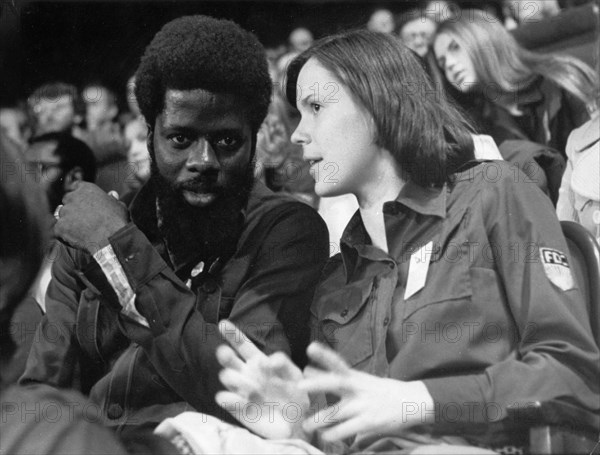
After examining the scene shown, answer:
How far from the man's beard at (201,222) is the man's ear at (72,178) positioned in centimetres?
26

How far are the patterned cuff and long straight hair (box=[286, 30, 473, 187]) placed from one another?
81cm

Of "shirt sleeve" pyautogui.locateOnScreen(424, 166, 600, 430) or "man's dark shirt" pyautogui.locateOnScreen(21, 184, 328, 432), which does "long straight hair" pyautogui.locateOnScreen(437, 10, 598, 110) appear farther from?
"man's dark shirt" pyautogui.locateOnScreen(21, 184, 328, 432)

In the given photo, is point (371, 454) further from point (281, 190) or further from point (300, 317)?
point (281, 190)

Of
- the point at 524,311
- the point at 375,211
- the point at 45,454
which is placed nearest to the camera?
the point at 45,454

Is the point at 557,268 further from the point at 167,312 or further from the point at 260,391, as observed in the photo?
the point at 167,312

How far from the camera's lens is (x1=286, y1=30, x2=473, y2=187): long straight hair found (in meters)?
2.40

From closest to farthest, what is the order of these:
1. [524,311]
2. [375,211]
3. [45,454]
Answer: [45,454] → [524,311] → [375,211]

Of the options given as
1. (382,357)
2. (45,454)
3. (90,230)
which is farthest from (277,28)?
(45,454)

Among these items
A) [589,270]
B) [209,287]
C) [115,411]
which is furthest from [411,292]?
[115,411]

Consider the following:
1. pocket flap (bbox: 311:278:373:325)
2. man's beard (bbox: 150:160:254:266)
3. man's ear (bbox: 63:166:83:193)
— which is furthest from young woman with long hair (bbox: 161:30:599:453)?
man's ear (bbox: 63:166:83:193)

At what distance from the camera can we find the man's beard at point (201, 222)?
98.0 inches

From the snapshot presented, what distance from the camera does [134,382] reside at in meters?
2.46

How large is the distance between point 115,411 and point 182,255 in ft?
1.61

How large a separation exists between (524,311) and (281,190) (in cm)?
79
